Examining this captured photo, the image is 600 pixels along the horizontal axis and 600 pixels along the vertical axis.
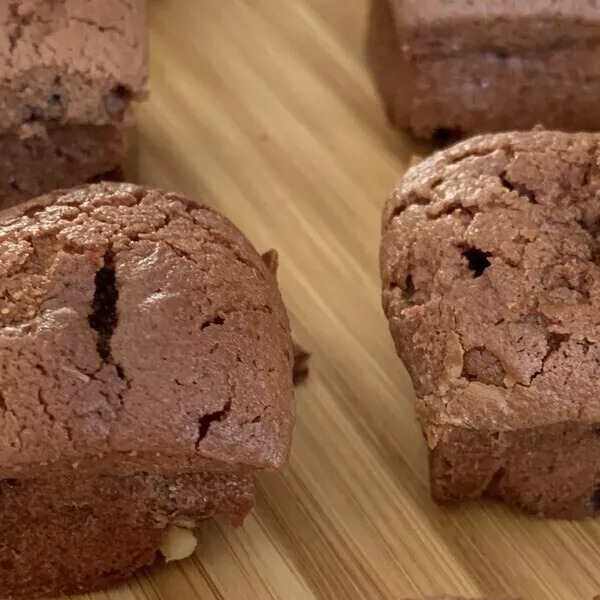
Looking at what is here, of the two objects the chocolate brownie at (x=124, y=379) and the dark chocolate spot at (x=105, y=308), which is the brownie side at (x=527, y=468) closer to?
the chocolate brownie at (x=124, y=379)

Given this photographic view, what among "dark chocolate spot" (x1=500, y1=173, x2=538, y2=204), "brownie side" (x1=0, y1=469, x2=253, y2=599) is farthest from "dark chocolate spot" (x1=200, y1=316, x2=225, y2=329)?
"dark chocolate spot" (x1=500, y1=173, x2=538, y2=204)

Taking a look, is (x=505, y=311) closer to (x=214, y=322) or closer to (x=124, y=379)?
(x=214, y=322)

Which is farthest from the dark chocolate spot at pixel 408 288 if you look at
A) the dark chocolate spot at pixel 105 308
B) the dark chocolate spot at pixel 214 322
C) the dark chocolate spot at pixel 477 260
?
the dark chocolate spot at pixel 105 308

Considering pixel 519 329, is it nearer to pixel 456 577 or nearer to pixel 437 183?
pixel 437 183

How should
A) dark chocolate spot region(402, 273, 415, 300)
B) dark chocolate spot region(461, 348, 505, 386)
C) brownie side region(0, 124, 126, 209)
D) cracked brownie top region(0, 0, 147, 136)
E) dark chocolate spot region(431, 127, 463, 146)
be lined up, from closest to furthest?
dark chocolate spot region(461, 348, 505, 386) < dark chocolate spot region(402, 273, 415, 300) < cracked brownie top region(0, 0, 147, 136) < brownie side region(0, 124, 126, 209) < dark chocolate spot region(431, 127, 463, 146)

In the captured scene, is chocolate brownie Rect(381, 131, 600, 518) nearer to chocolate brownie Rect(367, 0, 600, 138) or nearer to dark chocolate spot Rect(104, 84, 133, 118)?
chocolate brownie Rect(367, 0, 600, 138)

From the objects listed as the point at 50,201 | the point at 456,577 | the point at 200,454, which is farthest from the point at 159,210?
the point at 456,577

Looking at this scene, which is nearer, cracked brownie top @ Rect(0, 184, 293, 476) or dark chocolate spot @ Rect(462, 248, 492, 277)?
cracked brownie top @ Rect(0, 184, 293, 476)
